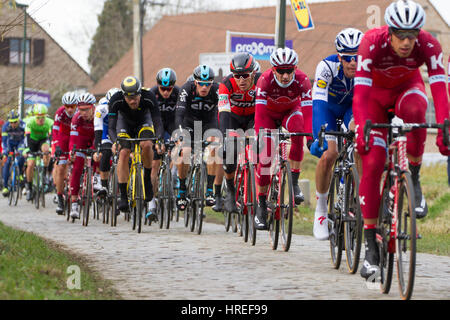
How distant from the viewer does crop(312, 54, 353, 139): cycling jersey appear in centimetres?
915

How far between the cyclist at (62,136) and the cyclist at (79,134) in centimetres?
75

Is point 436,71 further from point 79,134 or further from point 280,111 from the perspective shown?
point 79,134

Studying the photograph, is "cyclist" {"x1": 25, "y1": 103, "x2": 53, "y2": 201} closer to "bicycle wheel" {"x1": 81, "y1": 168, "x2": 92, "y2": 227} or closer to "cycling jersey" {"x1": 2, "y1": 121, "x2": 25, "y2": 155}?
"cycling jersey" {"x1": 2, "y1": 121, "x2": 25, "y2": 155}

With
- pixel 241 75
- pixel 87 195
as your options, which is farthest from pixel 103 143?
pixel 241 75

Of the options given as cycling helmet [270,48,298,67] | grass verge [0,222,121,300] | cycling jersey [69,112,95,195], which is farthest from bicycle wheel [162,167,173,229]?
grass verge [0,222,121,300]

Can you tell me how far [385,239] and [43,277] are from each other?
2.64 m

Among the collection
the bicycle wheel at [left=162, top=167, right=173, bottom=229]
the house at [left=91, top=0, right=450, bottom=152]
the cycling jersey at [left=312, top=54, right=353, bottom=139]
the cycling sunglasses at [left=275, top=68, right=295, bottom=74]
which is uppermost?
the house at [left=91, top=0, right=450, bottom=152]

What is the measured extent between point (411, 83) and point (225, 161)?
5.34 m

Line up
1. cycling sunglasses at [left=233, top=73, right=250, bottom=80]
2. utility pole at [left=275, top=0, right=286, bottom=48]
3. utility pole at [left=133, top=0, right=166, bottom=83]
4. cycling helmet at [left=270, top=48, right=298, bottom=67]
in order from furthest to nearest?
utility pole at [left=133, top=0, right=166, bottom=83], utility pole at [left=275, top=0, right=286, bottom=48], cycling sunglasses at [left=233, top=73, right=250, bottom=80], cycling helmet at [left=270, top=48, right=298, bottom=67]

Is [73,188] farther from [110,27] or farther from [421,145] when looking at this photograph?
[110,27]

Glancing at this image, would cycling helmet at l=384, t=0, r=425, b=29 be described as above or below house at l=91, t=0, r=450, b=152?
below

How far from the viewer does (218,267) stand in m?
8.59

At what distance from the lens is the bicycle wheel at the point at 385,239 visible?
675 centimetres

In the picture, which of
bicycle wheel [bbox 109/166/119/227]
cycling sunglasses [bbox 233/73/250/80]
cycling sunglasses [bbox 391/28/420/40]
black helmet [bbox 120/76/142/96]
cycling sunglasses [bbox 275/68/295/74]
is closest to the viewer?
cycling sunglasses [bbox 391/28/420/40]
